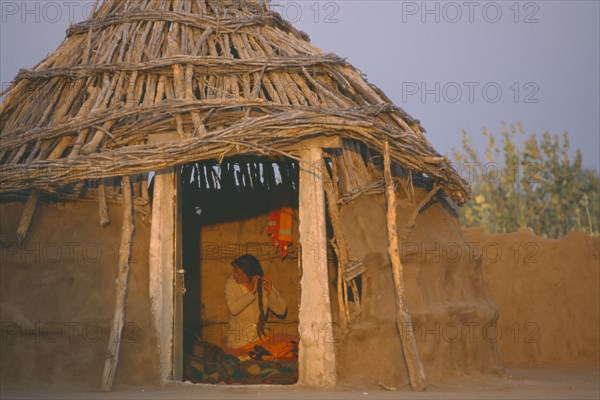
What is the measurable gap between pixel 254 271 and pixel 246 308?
46 centimetres

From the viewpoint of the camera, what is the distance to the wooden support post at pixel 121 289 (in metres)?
8.20

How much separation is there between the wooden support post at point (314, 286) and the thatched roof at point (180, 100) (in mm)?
392

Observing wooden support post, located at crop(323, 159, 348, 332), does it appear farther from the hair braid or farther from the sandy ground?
the hair braid

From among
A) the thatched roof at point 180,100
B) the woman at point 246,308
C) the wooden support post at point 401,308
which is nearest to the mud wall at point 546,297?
the thatched roof at point 180,100

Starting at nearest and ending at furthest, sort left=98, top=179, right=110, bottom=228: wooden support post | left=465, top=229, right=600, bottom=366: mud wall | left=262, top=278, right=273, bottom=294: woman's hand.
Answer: left=98, top=179, right=110, bottom=228: wooden support post, left=262, top=278, right=273, bottom=294: woman's hand, left=465, top=229, right=600, bottom=366: mud wall

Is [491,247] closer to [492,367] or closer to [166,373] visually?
[492,367]

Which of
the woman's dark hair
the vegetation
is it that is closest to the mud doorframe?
the woman's dark hair

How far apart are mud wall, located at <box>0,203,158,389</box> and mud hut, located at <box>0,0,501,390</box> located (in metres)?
0.01

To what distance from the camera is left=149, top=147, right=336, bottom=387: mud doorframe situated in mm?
8477

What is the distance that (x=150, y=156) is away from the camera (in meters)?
8.29

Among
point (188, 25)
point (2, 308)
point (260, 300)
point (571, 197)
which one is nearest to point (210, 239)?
point (260, 300)

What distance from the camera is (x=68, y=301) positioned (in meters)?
8.62

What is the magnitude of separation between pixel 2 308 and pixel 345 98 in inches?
160

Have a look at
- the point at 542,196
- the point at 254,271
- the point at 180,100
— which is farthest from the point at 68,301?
the point at 542,196
